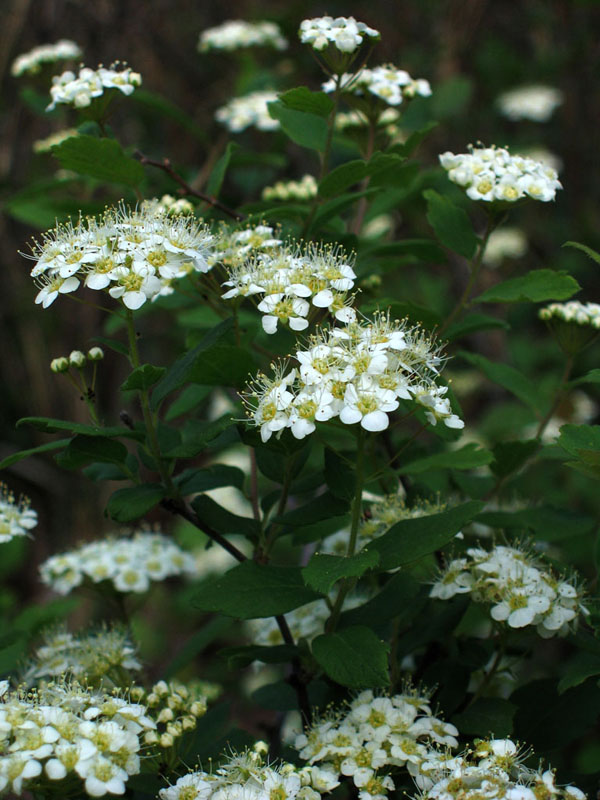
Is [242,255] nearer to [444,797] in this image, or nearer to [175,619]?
[444,797]

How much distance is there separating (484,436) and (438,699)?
2407 millimetres

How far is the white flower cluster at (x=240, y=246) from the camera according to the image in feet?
5.29

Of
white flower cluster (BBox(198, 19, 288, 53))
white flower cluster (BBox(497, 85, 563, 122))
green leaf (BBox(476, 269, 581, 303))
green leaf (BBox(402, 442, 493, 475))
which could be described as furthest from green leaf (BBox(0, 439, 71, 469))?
white flower cluster (BBox(497, 85, 563, 122))

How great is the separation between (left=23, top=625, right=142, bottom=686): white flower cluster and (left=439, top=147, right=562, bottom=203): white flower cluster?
1.14m

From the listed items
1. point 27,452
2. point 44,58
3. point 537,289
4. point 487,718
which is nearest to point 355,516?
point 487,718

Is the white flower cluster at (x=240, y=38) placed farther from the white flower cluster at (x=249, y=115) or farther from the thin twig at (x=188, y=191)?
the thin twig at (x=188, y=191)

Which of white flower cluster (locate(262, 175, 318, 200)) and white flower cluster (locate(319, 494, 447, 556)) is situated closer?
white flower cluster (locate(319, 494, 447, 556))

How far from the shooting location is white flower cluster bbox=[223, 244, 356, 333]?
1.47m

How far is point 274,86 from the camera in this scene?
10.6 feet

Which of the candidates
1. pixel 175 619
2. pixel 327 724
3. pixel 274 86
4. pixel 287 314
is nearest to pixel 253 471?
pixel 287 314

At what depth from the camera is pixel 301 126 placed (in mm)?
1936

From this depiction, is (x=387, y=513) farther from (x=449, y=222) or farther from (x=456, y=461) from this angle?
(x=449, y=222)

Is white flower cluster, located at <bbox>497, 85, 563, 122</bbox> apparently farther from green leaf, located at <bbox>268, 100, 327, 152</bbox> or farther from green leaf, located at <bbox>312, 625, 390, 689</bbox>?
green leaf, located at <bbox>312, 625, 390, 689</bbox>

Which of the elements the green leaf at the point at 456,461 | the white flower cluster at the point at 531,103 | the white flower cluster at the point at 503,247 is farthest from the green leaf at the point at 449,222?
the white flower cluster at the point at 531,103
